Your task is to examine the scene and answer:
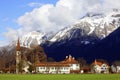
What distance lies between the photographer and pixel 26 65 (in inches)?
6914

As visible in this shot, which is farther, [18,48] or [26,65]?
[18,48]

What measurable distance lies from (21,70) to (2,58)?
38.9 meters

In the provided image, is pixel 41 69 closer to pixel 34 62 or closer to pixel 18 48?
pixel 18 48

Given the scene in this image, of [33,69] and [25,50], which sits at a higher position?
[25,50]

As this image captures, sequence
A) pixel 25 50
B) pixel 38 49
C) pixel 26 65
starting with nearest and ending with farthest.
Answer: pixel 38 49, pixel 26 65, pixel 25 50

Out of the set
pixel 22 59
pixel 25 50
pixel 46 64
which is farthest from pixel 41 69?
pixel 22 59

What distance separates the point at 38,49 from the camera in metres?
153

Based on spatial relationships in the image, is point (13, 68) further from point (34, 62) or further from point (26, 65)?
point (34, 62)

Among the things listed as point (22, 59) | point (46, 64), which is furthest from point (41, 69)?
point (22, 59)

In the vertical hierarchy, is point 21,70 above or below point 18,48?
below

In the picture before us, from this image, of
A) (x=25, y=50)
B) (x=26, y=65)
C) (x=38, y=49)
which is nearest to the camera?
(x=38, y=49)

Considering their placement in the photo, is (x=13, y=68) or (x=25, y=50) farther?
(x=25, y=50)

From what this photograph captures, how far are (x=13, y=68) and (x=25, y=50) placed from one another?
15445 mm

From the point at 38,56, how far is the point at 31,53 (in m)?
3.28
